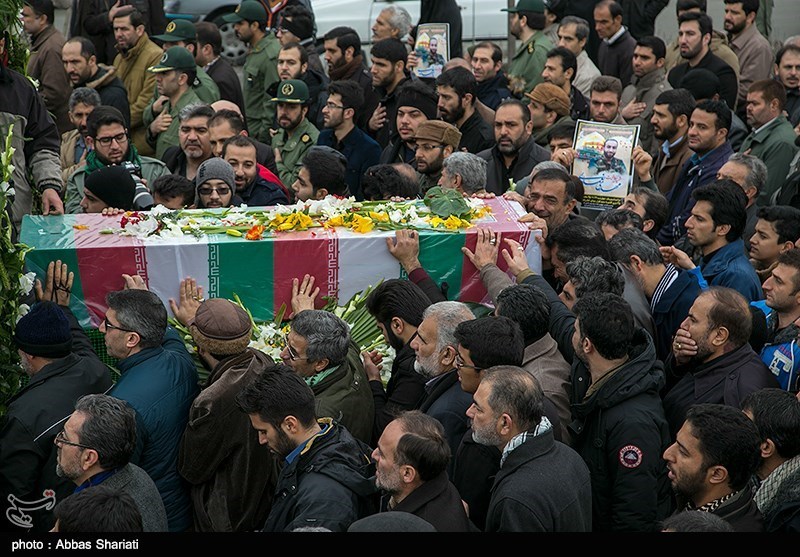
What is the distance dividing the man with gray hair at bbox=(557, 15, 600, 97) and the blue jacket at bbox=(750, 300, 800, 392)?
6058 millimetres

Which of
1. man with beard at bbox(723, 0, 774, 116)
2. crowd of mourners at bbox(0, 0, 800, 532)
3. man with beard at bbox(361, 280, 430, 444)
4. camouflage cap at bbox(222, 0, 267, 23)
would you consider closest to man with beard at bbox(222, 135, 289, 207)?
crowd of mourners at bbox(0, 0, 800, 532)

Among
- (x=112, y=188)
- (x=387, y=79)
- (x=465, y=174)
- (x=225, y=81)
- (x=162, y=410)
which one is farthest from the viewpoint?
(x=225, y=81)

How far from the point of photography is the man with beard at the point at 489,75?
1068cm

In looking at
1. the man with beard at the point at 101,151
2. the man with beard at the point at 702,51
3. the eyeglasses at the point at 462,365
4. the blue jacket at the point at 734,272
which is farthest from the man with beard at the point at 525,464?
the man with beard at the point at 702,51

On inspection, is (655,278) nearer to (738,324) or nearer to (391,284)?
(738,324)

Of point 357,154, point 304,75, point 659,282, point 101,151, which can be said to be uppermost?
point 101,151

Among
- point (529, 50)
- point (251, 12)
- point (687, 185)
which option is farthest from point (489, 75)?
point (687, 185)

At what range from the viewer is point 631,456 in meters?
4.69

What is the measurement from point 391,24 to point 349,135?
330 cm

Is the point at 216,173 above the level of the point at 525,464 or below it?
above

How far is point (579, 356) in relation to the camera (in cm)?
511

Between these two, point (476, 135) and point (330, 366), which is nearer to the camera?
point (330, 366)

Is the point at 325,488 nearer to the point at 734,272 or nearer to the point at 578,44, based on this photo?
the point at 734,272

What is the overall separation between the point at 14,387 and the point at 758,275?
182 inches
